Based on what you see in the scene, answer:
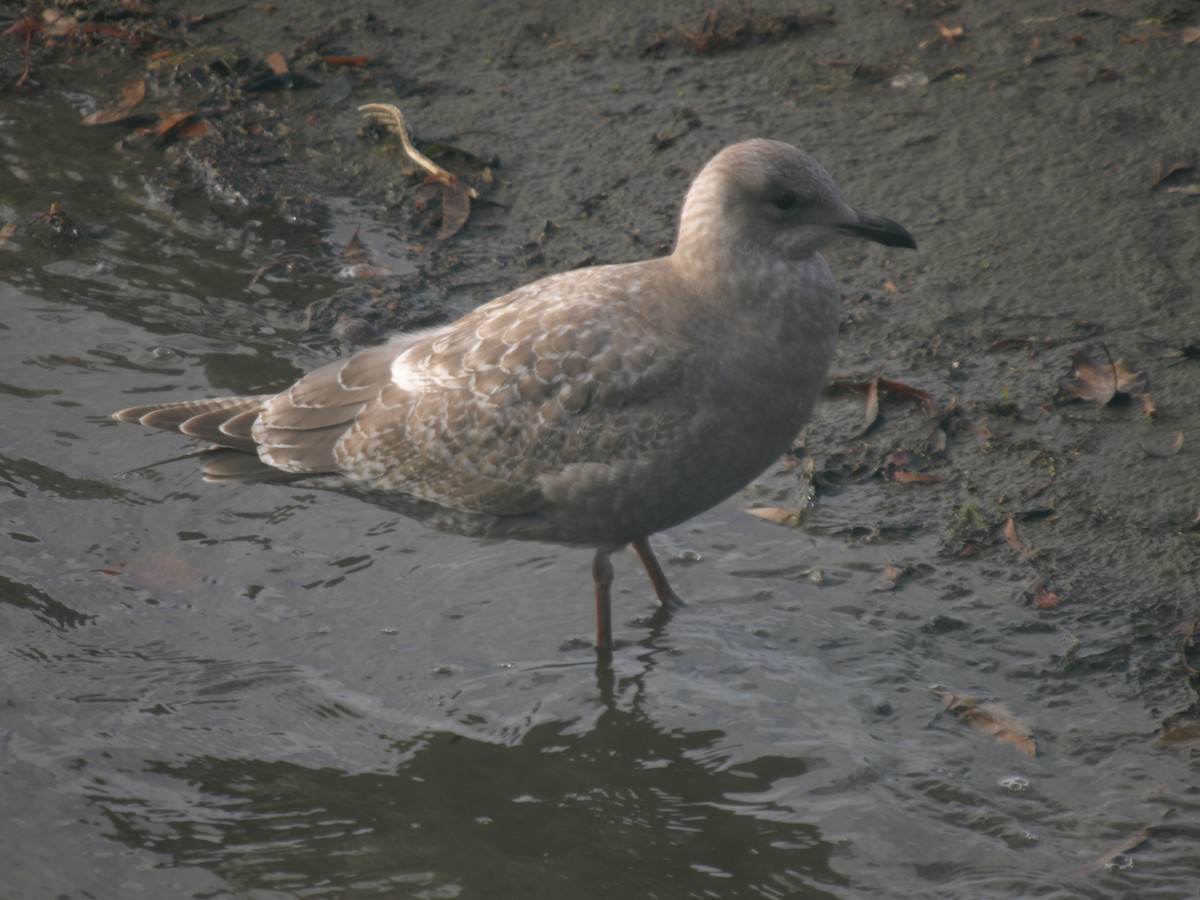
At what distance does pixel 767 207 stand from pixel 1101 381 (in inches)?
86.1

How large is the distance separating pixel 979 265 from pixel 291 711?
4233mm

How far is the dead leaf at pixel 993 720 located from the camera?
4633mm

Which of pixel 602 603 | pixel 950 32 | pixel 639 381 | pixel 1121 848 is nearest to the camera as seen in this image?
pixel 1121 848

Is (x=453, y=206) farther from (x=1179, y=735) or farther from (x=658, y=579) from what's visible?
(x=1179, y=735)

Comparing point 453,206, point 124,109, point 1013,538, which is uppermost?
point 124,109

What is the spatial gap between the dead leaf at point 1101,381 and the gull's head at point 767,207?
5.82 ft

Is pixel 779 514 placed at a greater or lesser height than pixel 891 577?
greater

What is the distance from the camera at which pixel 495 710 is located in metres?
5.20

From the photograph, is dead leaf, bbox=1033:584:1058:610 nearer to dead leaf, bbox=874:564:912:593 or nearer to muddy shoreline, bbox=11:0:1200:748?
muddy shoreline, bbox=11:0:1200:748

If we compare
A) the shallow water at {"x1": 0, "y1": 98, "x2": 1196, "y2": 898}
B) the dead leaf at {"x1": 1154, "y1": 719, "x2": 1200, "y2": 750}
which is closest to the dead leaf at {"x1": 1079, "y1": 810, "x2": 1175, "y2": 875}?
the shallow water at {"x1": 0, "y1": 98, "x2": 1196, "y2": 898}

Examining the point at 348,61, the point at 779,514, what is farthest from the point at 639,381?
the point at 348,61

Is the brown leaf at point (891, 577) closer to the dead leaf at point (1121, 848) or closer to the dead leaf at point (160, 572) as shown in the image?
the dead leaf at point (1121, 848)

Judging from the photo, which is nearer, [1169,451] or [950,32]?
[1169,451]

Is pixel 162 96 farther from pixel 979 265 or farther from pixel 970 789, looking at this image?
pixel 970 789
